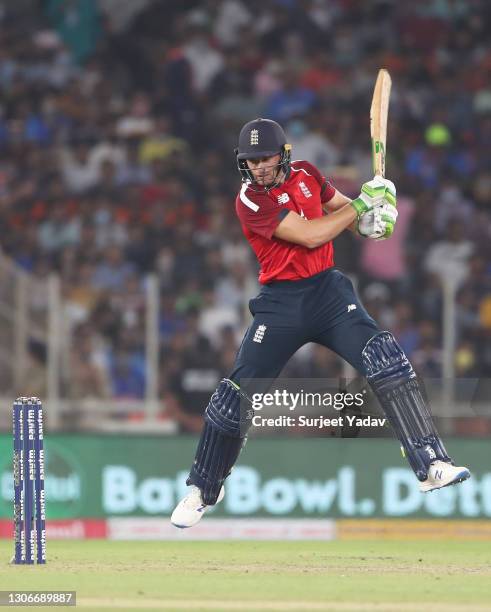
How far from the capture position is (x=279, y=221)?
7.71 meters

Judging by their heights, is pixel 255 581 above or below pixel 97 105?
below

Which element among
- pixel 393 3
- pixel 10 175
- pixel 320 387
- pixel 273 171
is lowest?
pixel 320 387

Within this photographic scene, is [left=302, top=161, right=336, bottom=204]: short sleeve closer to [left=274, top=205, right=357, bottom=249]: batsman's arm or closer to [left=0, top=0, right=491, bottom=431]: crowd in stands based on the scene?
[left=274, top=205, right=357, bottom=249]: batsman's arm

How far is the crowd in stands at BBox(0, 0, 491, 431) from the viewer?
13469 mm

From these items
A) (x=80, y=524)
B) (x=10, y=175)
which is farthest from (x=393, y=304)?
(x=10, y=175)

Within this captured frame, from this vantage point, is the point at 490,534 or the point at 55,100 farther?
the point at 55,100

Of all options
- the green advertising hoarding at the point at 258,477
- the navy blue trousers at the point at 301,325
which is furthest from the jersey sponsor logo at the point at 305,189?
the green advertising hoarding at the point at 258,477

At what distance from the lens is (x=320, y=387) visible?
8.59 metres

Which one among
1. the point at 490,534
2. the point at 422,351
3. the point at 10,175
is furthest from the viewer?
the point at 10,175

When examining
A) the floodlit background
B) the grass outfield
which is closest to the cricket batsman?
the grass outfield

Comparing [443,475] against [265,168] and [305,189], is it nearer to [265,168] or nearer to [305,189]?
[305,189]

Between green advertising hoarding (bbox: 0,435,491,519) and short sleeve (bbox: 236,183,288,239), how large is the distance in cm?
433

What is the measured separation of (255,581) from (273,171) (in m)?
2.07

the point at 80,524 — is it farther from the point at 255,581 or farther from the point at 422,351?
the point at 255,581
